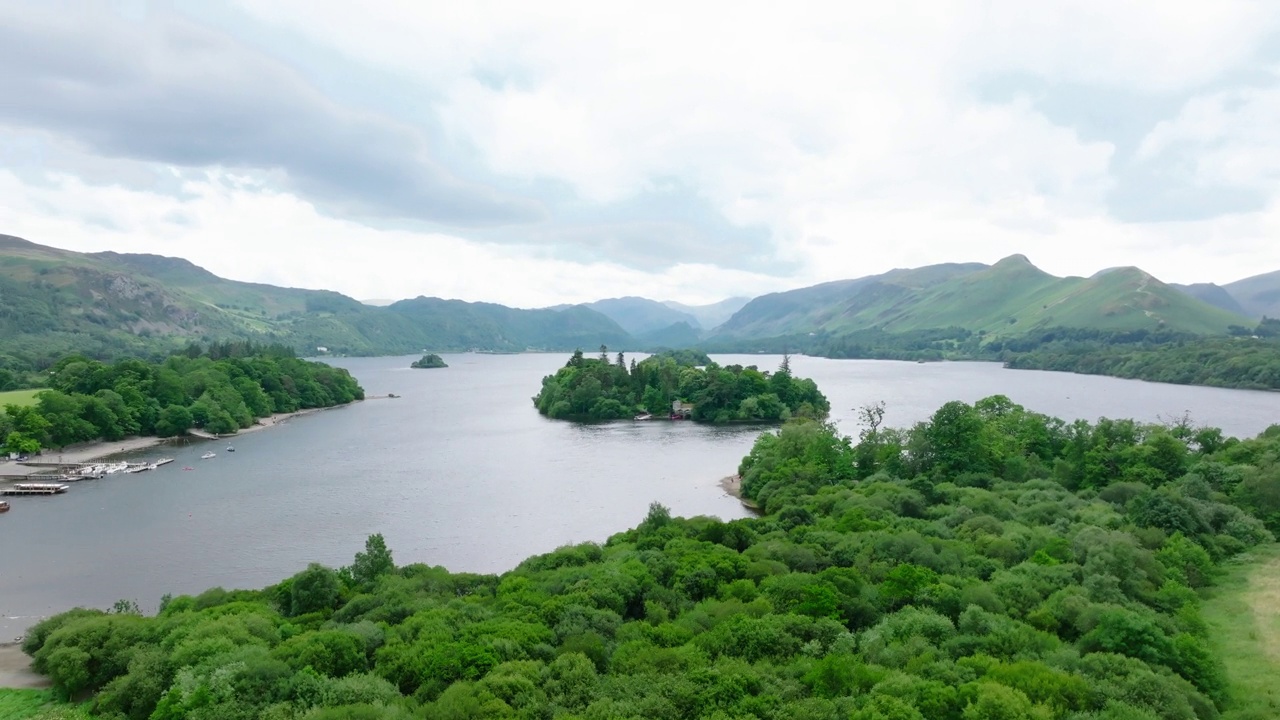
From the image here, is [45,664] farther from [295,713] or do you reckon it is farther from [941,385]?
[941,385]

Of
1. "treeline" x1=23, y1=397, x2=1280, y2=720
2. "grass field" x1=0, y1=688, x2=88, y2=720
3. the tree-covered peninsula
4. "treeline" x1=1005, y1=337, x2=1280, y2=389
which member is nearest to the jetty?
"treeline" x1=23, y1=397, x2=1280, y2=720

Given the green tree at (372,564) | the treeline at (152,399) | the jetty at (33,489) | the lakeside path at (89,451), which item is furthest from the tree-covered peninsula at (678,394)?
the green tree at (372,564)

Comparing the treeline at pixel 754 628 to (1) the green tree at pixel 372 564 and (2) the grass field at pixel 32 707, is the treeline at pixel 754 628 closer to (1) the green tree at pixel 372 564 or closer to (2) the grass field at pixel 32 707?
(1) the green tree at pixel 372 564

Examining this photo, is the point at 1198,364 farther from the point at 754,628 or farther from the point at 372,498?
the point at 754,628

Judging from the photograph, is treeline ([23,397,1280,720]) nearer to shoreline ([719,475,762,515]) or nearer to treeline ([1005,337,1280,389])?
shoreline ([719,475,762,515])

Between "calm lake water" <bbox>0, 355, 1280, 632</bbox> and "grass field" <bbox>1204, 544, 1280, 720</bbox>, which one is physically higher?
"grass field" <bbox>1204, 544, 1280, 720</bbox>

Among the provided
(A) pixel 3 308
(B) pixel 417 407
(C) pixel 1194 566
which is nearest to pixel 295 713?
(C) pixel 1194 566

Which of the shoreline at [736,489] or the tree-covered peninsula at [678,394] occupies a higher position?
the tree-covered peninsula at [678,394]
